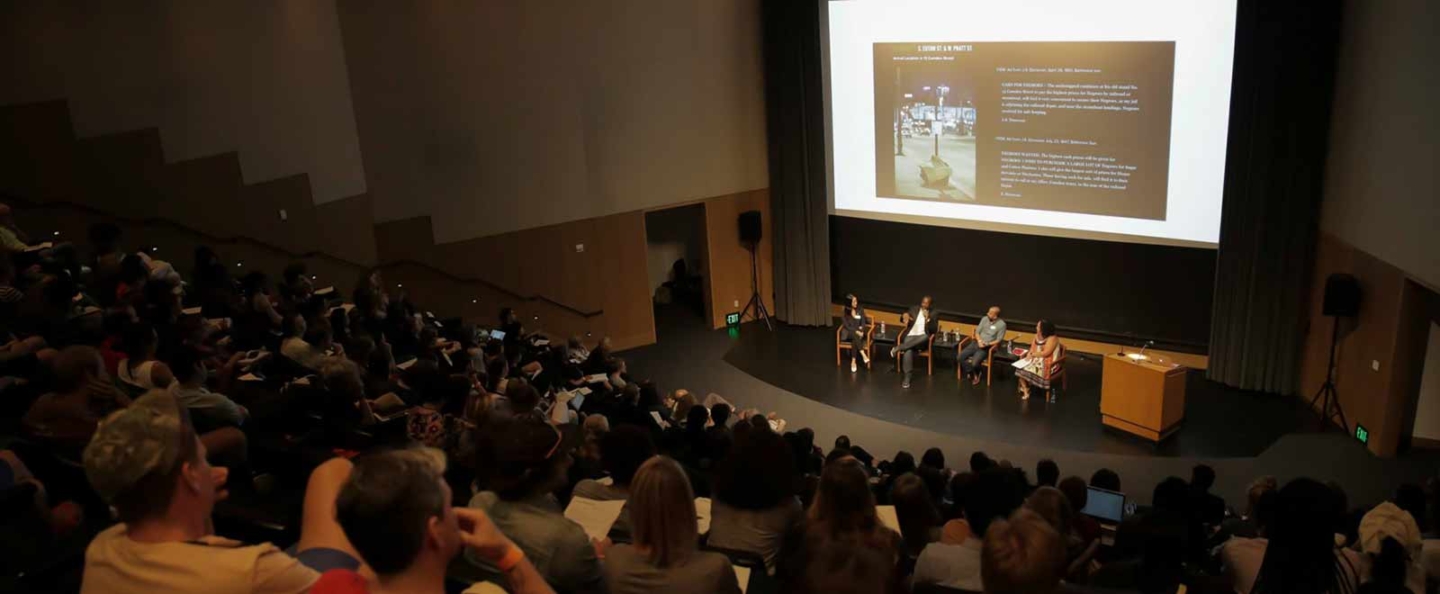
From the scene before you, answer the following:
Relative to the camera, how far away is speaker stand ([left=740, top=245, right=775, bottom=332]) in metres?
12.6

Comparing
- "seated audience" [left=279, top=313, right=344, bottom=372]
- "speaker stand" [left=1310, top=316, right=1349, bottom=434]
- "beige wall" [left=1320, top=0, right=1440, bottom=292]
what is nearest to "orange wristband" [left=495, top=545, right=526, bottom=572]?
"seated audience" [left=279, top=313, right=344, bottom=372]

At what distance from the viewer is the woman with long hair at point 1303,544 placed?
337 cm

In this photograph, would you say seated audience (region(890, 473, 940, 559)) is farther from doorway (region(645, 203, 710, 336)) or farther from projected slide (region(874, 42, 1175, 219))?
doorway (region(645, 203, 710, 336))

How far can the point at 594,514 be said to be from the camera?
12.5 ft

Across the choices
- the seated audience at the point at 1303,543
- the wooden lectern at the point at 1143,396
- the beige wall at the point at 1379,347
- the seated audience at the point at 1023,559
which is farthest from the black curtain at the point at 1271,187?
the seated audience at the point at 1023,559

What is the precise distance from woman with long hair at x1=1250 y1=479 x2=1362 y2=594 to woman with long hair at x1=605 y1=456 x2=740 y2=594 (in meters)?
1.93

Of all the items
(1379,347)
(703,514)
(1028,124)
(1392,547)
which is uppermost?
(1028,124)

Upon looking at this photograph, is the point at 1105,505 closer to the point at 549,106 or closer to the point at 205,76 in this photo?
the point at 549,106

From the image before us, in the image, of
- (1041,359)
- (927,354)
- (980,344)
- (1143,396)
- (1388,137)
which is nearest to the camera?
(1388,137)

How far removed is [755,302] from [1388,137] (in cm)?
704

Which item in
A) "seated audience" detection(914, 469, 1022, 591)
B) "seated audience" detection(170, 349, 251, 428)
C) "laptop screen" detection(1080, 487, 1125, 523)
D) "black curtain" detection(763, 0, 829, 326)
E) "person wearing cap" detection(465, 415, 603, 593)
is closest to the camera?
"person wearing cap" detection(465, 415, 603, 593)

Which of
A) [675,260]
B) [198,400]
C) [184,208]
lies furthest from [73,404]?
[675,260]

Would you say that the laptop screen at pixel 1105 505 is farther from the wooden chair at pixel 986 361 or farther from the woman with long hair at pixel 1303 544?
the wooden chair at pixel 986 361

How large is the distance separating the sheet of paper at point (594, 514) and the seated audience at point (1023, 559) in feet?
4.96
